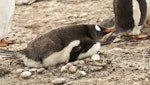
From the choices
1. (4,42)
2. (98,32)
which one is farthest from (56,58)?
(4,42)

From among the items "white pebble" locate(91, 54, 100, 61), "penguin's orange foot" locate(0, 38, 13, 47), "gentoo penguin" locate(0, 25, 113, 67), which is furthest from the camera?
"penguin's orange foot" locate(0, 38, 13, 47)

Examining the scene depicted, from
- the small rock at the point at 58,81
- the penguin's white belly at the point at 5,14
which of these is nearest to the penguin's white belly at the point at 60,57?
the small rock at the point at 58,81

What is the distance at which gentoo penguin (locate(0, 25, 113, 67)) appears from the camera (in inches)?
177

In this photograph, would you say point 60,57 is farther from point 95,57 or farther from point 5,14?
point 5,14

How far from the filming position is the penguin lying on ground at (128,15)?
5.45 m

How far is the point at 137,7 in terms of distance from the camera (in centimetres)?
550

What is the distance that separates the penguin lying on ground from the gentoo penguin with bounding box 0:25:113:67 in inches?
27.8

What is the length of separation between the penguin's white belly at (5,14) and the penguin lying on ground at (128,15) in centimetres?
117

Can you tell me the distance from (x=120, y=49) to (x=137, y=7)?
73cm

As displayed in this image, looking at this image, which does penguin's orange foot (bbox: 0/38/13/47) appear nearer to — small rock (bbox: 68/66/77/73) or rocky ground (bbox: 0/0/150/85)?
rocky ground (bbox: 0/0/150/85)

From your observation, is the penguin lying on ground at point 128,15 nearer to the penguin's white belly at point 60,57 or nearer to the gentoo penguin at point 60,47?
the gentoo penguin at point 60,47

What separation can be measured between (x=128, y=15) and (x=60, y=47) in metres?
1.27

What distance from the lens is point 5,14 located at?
5.55 meters

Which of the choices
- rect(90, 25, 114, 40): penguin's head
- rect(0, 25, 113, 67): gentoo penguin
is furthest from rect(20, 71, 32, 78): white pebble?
rect(90, 25, 114, 40): penguin's head
